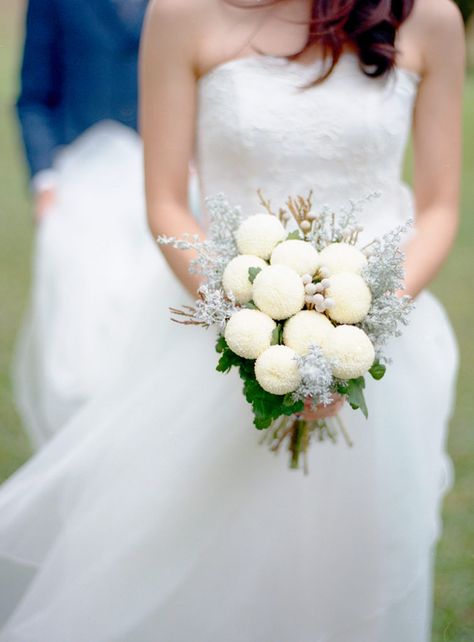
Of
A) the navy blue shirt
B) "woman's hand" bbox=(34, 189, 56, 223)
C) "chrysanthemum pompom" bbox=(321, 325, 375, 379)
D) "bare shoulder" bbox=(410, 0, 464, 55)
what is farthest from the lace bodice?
the navy blue shirt

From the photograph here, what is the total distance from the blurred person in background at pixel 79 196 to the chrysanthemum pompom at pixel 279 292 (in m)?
1.45

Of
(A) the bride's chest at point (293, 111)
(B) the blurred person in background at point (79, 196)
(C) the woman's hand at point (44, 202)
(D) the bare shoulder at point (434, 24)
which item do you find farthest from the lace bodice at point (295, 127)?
(C) the woman's hand at point (44, 202)

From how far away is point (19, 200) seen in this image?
8.09 meters

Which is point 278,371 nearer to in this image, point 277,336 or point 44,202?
point 277,336

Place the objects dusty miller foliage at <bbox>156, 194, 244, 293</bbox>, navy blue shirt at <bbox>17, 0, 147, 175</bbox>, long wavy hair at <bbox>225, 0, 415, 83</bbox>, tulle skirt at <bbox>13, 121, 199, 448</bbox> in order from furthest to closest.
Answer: navy blue shirt at <bbox>17, 0, 147, 175</bbox> < tulle skirt at <bbox>13, 121, 199, 448</bbox> < long wavy hair at <bbox>225, 0, 415, 83</bbox> < dusty miller foliage at <bbox>156, 194, 244, 293</bbox>

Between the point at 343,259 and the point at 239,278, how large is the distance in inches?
9.0

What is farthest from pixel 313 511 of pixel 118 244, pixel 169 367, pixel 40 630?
pixel 118 244

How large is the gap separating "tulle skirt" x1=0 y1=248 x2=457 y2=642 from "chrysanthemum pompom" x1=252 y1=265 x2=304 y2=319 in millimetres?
682

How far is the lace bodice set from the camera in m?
2.25

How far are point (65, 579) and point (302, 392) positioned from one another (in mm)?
1132

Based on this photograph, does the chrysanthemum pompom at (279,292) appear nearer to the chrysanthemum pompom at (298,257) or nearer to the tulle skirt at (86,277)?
the chrysanthemum pompom at (298,257)

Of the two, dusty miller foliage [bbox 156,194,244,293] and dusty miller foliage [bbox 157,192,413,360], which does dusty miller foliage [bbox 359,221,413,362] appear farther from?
dusty miller foliage [bbox 156,194,244,293]

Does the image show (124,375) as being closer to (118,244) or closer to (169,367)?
(169,367)

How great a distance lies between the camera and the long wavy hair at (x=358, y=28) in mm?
2199
